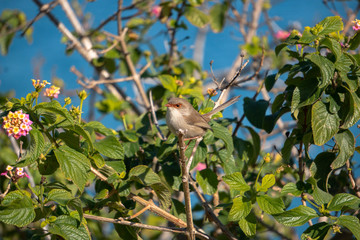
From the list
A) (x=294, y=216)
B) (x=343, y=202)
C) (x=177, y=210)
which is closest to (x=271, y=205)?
(x=294, y=216)

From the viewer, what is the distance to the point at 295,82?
297 centimetres

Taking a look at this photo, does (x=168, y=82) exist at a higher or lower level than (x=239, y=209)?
higher

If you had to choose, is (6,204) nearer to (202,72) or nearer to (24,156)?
(24,156)

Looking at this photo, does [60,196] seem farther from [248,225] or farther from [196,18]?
[196,18]

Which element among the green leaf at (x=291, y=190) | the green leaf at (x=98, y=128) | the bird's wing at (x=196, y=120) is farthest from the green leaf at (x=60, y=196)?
the green leaf at (x=291, y=190)

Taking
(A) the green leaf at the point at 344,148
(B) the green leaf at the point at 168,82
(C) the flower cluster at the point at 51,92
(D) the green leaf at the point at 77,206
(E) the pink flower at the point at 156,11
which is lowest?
(A) the green leaf at the point at 344,148

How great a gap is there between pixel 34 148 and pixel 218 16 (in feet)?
14.6

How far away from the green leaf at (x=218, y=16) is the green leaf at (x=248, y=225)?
3899mm

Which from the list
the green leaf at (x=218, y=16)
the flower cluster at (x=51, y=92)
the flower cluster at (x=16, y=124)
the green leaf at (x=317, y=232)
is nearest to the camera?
the flower cluster at (x=16, y=124)

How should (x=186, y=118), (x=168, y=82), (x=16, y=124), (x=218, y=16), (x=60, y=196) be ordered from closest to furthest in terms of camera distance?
(x=16, y=124)
(x=60, y=196)
(x=186, y=118)
(x=168, y=82)
(x=218, y=16)

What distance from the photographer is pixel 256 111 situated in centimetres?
334

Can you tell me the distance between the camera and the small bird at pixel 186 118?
10.8 ft

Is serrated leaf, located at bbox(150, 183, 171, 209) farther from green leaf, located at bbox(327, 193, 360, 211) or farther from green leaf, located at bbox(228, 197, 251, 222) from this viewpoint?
green leaf, located at bbox(327, 193, 360, 211)

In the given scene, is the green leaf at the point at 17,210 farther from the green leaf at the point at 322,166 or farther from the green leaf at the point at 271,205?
the green leaf at the point at 322,166
